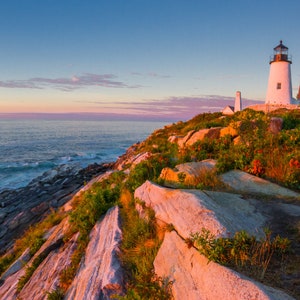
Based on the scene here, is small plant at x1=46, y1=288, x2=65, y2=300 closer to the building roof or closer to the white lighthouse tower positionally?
the white lighthouse tower

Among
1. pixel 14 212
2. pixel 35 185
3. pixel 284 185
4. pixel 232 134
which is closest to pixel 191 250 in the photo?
pixel 284 185

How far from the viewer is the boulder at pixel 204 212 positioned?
15.6ft

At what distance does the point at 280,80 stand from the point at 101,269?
49072 mm

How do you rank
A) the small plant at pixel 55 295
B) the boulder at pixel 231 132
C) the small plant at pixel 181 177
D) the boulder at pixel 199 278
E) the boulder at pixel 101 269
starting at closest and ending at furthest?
the boulder at pixel 199 278
the boulder at pixel 101 269
the small plant at pixel 55 295
the small plant at pixel 181 177
the boulder at pixel 231 132

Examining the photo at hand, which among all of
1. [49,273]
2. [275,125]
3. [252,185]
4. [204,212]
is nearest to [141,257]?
[204,212]

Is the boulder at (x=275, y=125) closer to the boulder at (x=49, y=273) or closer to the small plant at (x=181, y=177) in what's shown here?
the small plant at (x=181, y=177)

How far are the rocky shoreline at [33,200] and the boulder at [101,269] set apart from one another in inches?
271

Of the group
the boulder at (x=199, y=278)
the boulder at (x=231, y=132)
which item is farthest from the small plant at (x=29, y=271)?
the boulder at (x=231, y=132)

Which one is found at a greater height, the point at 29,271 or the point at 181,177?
the point at 181,177

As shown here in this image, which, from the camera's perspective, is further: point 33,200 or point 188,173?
point 33,200

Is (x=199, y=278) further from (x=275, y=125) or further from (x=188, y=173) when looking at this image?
(x=275, y=125)

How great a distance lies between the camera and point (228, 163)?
8984mm

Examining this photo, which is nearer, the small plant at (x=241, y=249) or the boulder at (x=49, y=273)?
the small plant at (x=241, y=249)

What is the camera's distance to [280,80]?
148 feet
